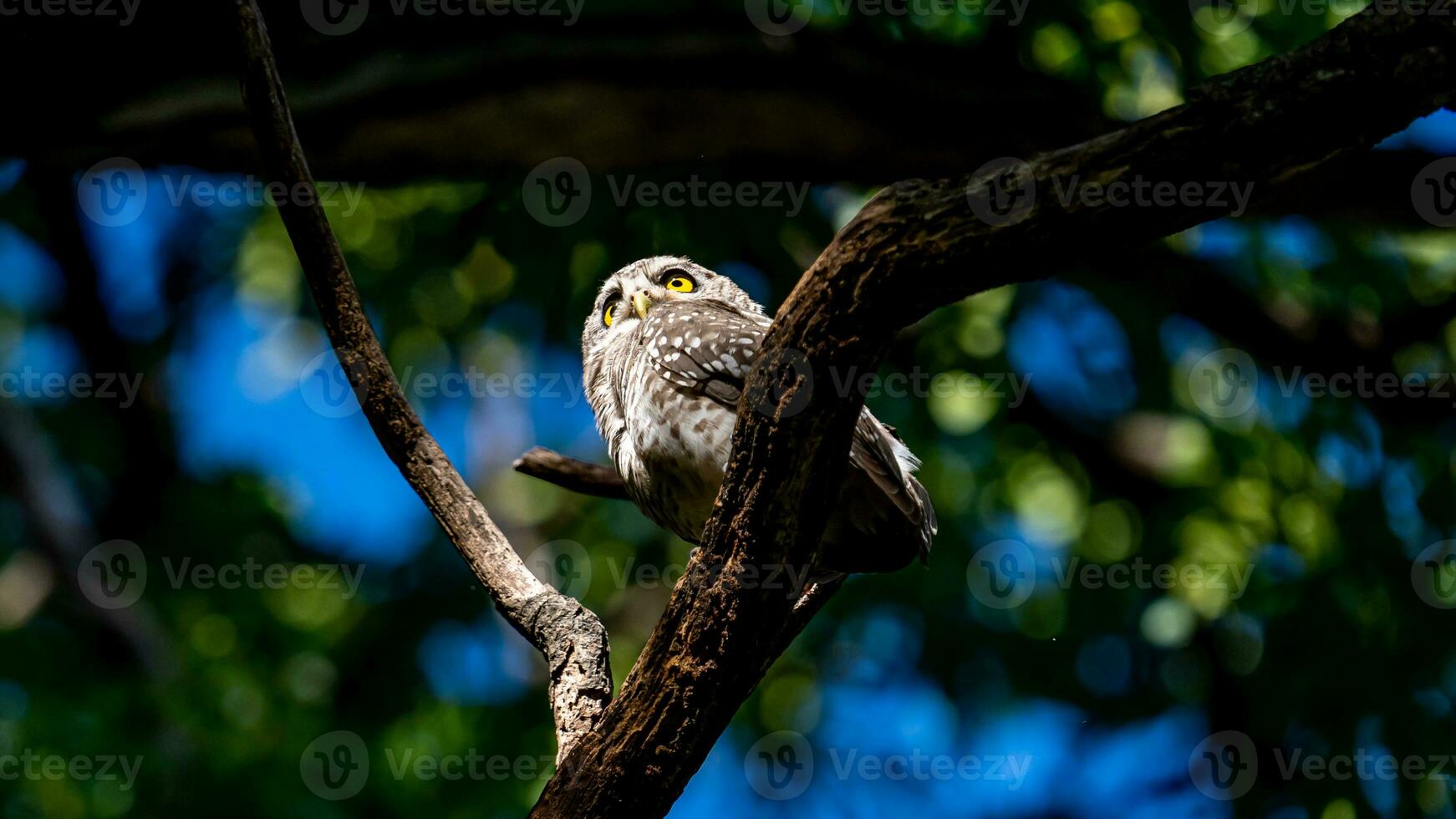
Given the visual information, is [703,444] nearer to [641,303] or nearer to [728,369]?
[728,369]

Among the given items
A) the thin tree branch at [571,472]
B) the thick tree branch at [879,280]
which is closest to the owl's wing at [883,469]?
the thick tree branch at [879,280]

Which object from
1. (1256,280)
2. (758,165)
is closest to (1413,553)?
(1256,280)

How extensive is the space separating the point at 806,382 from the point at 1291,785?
17.7 feet

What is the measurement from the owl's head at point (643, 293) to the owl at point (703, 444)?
504mm

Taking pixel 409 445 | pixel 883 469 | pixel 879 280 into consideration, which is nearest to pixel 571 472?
pixel 409 445

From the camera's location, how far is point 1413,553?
21.7ft

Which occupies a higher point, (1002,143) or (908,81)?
(908,81)

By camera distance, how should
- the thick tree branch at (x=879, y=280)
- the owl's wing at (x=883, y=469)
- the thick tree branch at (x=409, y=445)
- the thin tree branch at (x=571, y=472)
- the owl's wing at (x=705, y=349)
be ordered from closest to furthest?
the thick tree branch at (x=879, y=280) → the thick tree branch at (x=409, y=445) → the owl's wing at (x=883, y=469) → the owl's wing at (x=705, y=349) → the thin tree branch at (x=571, y=472)

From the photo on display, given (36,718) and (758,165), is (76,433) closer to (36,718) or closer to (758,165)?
(36,718)

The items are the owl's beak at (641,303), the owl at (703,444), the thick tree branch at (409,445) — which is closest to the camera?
the thick tree branch at (409,445)

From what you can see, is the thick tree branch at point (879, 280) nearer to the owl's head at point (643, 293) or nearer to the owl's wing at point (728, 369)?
the owl's wing at point (728, 369)

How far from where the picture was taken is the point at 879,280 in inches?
105

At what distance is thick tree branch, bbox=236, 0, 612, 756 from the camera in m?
3.67

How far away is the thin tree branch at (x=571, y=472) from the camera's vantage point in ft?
15.8
